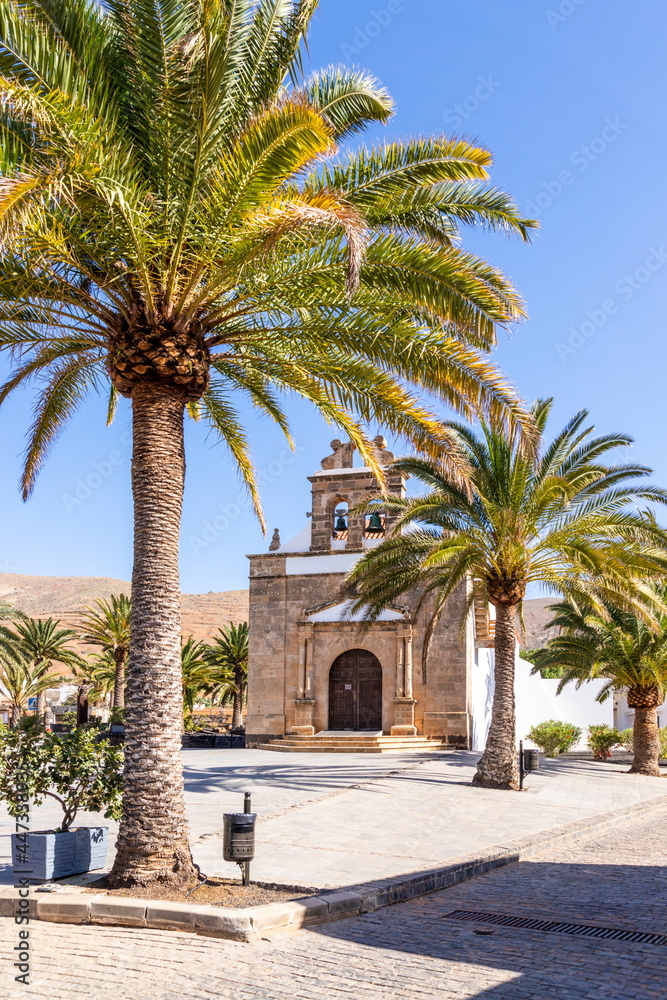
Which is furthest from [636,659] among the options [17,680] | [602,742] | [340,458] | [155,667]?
[17,680]

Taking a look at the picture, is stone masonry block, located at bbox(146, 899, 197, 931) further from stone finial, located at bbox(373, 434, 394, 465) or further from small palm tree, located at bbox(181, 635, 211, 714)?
small palm tree, located at bbox(181, 635, 211, 714)

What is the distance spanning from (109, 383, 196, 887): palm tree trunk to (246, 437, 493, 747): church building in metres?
15.3

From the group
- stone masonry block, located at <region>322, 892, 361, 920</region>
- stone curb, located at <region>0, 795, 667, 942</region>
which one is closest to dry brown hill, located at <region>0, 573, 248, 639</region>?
stone curb, located at <region>0, 795, 667, 942</region>

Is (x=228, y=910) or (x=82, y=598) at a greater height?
(x=82, y=598)

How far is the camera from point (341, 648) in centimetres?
2488

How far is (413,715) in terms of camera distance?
2361 centimetres

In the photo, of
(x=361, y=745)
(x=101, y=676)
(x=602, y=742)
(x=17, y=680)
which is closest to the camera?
(x=361, y=745)

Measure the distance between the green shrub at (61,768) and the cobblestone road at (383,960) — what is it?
1198 millimetres

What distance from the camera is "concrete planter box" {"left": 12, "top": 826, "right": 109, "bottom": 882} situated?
7.38m

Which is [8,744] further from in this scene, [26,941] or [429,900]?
[429,900]

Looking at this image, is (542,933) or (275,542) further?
(275,542)

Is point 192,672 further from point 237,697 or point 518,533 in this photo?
point 518,533

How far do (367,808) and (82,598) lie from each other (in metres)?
93.4

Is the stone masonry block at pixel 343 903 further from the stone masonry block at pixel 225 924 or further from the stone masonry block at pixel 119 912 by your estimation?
the stone masonry block at pixel 119 912
